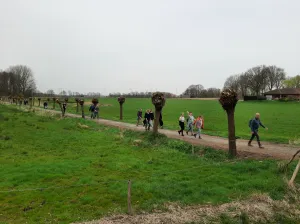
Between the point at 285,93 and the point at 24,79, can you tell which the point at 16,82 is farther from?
the point at 285,93

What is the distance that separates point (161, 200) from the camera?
9422mm

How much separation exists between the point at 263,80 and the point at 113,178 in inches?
4625

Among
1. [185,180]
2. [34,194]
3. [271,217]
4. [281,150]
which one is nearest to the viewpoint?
[271,217]

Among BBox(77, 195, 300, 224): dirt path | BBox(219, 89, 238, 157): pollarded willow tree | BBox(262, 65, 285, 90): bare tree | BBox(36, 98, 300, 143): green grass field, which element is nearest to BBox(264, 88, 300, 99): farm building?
BBox(262, 65, 285, 90): bare tree

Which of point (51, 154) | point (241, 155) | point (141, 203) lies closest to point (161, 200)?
point (141, 203)

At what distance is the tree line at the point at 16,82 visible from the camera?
12400 cm

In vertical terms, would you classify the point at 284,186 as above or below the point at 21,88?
below

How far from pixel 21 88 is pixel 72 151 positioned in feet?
396

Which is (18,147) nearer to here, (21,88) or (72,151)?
(72,151)

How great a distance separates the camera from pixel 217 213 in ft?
27.9

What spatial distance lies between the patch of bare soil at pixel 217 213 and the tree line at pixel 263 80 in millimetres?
111820

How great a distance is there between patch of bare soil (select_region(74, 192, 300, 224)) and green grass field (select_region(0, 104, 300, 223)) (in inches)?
18.2

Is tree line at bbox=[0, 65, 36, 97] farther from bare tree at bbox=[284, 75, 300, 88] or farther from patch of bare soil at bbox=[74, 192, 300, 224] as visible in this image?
patch of bare soil at bbox=[74, 192, 300, 224]

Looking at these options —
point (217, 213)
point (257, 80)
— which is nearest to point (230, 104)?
point (217, 213)
